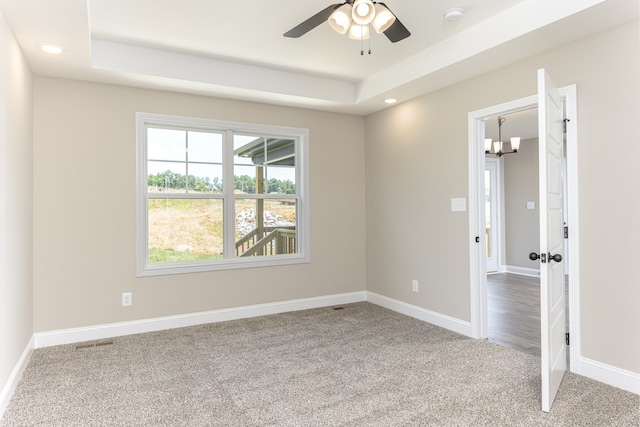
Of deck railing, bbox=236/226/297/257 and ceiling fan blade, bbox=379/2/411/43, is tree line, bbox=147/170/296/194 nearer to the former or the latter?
deck railing, bbox=236/226/297/257

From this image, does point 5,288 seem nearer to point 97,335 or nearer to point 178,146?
point 97,335

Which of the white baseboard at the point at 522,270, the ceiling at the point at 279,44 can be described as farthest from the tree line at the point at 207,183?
the white baseboard at the point at 522,270

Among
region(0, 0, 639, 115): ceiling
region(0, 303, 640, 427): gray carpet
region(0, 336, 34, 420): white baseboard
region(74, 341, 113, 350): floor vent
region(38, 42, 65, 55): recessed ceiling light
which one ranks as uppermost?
region(0, 0, 639, 115): ceiling

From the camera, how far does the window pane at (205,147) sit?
423 cm

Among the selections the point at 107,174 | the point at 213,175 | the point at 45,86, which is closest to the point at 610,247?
the point at 213,175

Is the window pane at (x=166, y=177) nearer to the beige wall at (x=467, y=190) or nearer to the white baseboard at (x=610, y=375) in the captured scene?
the beige wall at (x=467, y=190)

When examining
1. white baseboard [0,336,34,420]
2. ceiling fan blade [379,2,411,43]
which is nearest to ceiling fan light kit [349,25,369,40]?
ceiling fan blade [379,2,411,43]

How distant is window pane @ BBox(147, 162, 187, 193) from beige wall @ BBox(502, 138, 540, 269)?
584cm

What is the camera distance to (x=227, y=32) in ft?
10.6

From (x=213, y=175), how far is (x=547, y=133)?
10.5 feet

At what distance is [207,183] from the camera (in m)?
4.30

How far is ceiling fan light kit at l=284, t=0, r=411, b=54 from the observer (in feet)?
7.32

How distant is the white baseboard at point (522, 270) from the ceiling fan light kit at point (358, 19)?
19.0ft

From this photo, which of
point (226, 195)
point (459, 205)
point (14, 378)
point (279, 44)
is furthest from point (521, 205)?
point (14, 378)
